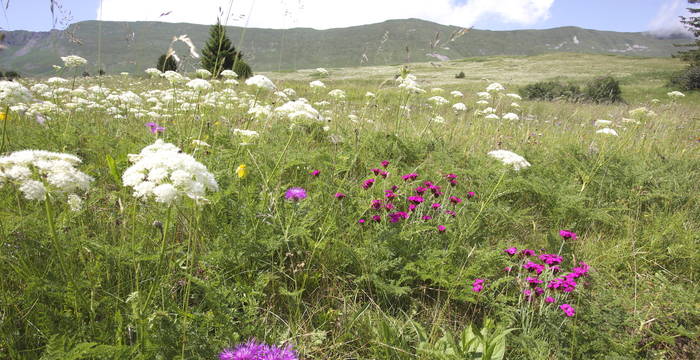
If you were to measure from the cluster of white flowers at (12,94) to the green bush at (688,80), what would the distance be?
38.6 meters

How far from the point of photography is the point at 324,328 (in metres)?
2.09

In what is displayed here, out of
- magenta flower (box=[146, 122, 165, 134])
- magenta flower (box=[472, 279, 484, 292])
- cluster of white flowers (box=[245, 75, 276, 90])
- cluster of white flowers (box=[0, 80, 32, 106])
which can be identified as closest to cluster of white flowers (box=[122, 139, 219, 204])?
cluster of white flowers (box=[0, 80, 32, 106])

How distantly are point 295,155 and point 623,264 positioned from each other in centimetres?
312

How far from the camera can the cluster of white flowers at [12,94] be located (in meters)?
2.18

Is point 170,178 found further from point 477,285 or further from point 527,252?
point 527,252

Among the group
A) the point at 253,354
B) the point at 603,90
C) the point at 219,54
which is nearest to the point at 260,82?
the point at 219,54

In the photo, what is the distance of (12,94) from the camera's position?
2.23m

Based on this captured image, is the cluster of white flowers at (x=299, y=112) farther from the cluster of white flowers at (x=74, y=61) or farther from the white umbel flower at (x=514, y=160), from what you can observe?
the cluster of white flowers at (x=74, y=61)

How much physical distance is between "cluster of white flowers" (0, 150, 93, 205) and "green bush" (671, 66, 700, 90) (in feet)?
126

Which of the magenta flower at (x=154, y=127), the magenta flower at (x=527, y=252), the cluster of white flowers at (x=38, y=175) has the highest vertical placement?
the cluster of white flowers at (x=38, y=175)

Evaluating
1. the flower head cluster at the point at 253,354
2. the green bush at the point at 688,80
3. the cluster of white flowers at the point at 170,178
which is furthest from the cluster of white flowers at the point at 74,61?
the green bush at the point at 688,80

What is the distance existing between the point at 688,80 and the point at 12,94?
42519 millimetres

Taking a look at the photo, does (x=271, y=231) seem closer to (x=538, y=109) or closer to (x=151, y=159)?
(x=151, y=159)

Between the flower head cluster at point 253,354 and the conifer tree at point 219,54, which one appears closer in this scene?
the flower head cluster at point 253,354
